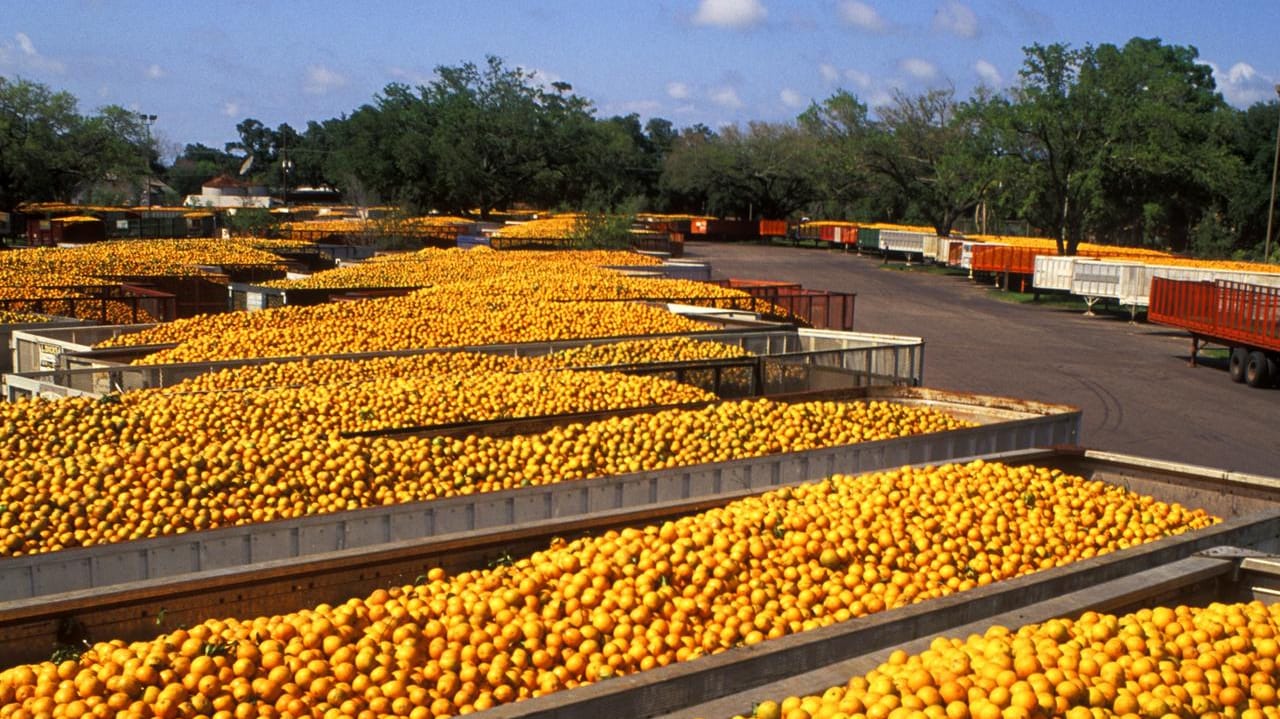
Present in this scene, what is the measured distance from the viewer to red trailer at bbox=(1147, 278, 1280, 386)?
2062 cm

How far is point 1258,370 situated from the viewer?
2069cm

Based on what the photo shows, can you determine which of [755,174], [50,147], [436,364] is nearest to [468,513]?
[436,364]

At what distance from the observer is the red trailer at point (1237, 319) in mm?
20625

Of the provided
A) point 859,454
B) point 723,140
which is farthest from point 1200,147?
point 723,140

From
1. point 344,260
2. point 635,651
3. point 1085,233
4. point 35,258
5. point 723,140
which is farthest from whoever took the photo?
point 723,140

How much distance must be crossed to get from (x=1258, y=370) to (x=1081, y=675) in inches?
772

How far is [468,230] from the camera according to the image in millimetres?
49375

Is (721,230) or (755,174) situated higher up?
(755,174)

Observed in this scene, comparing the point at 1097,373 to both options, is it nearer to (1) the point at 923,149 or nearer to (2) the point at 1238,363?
(2) the point at 1238,363

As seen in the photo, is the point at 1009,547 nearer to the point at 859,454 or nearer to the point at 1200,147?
the point at 859,454

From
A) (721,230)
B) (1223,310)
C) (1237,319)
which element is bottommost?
(1237,319)

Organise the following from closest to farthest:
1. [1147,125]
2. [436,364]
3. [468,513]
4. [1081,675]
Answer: [1081,675], [468,513], [436,364], [1147,125]

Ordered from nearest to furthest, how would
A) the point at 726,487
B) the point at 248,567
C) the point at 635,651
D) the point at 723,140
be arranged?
the point at 635,651 → the point at 248,567 → the point at 726,487 → the point at 723,140

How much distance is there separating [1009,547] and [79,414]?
747cm
